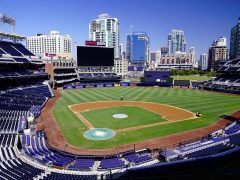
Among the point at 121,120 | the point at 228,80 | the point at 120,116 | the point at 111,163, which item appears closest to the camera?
the point at 111,163

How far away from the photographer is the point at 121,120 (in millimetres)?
43969

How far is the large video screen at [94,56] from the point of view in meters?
99.9

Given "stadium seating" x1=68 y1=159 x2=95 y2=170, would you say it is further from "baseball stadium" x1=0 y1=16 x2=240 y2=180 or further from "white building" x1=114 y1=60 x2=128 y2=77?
"white building" x1=114 y1=60 x2=128 y2=77

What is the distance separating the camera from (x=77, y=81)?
10831cm

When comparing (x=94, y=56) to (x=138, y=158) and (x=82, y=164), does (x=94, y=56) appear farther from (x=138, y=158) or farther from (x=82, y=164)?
(x=82, y=164)

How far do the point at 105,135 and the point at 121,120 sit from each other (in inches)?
338

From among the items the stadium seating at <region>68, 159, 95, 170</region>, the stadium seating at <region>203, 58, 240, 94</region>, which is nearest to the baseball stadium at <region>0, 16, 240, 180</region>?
the stadium seating at <region>68, 159, 95, 170</region>

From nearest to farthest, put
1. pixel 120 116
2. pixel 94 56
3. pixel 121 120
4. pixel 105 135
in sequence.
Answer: pixel 105 135 → pixel 121 120 → pixel 120 116 → pixel 94 56

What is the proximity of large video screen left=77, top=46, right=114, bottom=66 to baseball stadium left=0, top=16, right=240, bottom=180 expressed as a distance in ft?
82.8

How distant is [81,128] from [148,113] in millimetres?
16716

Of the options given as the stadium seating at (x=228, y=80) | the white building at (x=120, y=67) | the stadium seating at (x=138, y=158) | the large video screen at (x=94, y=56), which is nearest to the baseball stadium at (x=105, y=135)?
the stadium seating at (x=138, y=158)

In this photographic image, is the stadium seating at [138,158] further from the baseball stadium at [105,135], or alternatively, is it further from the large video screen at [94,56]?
the large video screen at [94,56]

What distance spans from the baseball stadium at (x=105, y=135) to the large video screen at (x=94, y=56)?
2524 centimetres

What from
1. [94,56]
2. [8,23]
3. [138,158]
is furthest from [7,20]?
[138,158]
